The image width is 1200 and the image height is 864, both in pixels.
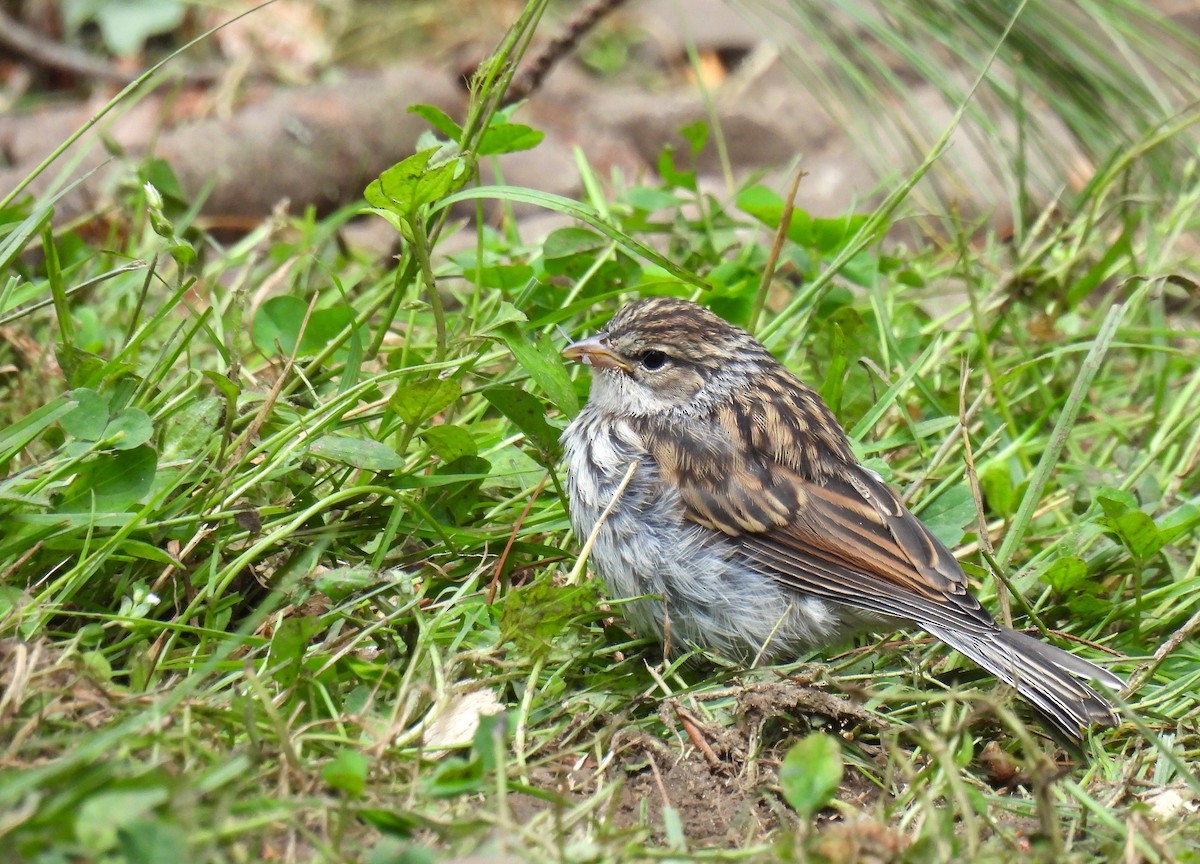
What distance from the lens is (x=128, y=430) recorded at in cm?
341

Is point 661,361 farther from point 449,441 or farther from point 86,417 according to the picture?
point 86,417

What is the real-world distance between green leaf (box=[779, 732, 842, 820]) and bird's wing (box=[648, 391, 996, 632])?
37.6 inches

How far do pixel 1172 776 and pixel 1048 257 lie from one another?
9.39ft

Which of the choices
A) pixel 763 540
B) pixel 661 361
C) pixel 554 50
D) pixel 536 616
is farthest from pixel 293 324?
pixel 554 50

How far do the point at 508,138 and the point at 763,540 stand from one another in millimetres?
1483

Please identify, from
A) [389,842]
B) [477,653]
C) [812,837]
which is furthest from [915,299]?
[389,842]

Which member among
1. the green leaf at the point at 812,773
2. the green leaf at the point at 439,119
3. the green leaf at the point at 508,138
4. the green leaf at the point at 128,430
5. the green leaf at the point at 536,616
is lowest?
the green leaf at the point at 536,616

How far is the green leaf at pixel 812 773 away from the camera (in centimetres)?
266

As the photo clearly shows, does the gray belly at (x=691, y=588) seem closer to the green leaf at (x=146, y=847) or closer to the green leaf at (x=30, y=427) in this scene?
the green leaf at (x=30, y=427)

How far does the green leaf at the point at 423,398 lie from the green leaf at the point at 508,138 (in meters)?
0.88

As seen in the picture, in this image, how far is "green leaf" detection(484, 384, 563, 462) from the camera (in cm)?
369

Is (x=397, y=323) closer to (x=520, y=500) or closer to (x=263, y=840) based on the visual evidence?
(x=520, y=500)

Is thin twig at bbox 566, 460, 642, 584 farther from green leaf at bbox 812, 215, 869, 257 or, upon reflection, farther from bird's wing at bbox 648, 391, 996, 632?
green leaf at bbox 812, 215, 869, 257

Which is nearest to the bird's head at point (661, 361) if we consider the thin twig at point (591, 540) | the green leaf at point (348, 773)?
the thin twig at point (591, 540)
